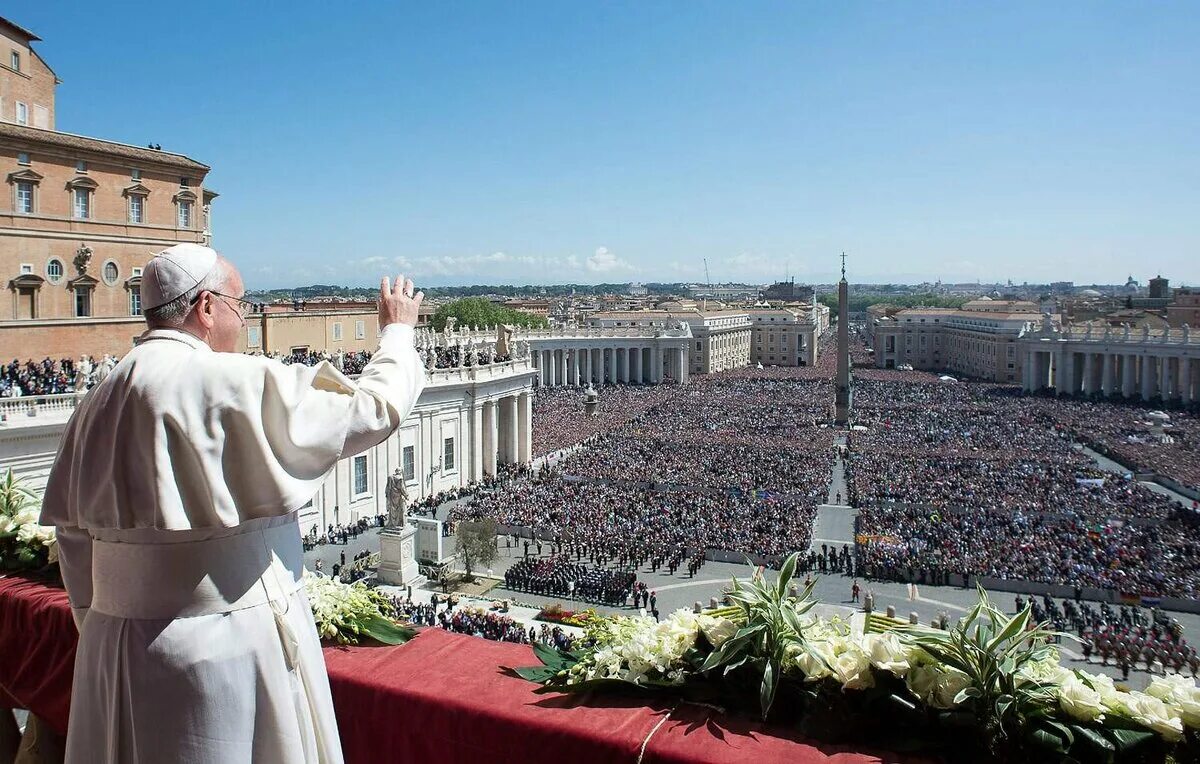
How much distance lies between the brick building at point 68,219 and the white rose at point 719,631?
3125 cm

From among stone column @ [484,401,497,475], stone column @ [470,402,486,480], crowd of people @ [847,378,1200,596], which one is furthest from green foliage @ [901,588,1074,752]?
stone column @ [484,401,497,475]

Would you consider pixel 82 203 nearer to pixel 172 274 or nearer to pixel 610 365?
pixel 172 274

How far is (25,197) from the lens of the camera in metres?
28.2

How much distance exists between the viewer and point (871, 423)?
6488 cm

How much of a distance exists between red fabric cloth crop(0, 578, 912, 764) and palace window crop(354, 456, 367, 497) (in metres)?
30.8

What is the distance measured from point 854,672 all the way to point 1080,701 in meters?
0.88

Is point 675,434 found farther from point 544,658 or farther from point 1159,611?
point 544,658

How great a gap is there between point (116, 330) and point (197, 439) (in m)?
33.2

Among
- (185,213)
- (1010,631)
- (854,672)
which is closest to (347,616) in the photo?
(854,672)

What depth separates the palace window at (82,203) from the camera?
29.7 meters

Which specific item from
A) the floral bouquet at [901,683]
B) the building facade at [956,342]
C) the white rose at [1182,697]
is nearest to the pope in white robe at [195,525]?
the floral bouquet at [901,683]

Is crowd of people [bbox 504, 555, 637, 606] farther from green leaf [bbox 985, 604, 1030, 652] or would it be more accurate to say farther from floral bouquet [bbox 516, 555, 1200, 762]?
green leaf [bbox 985, 604, 1030, 652]

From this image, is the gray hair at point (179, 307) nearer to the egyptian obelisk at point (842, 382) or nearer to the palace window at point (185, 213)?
the palace window at point (185, 213)

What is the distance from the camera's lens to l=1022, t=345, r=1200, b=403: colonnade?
80438 mm
